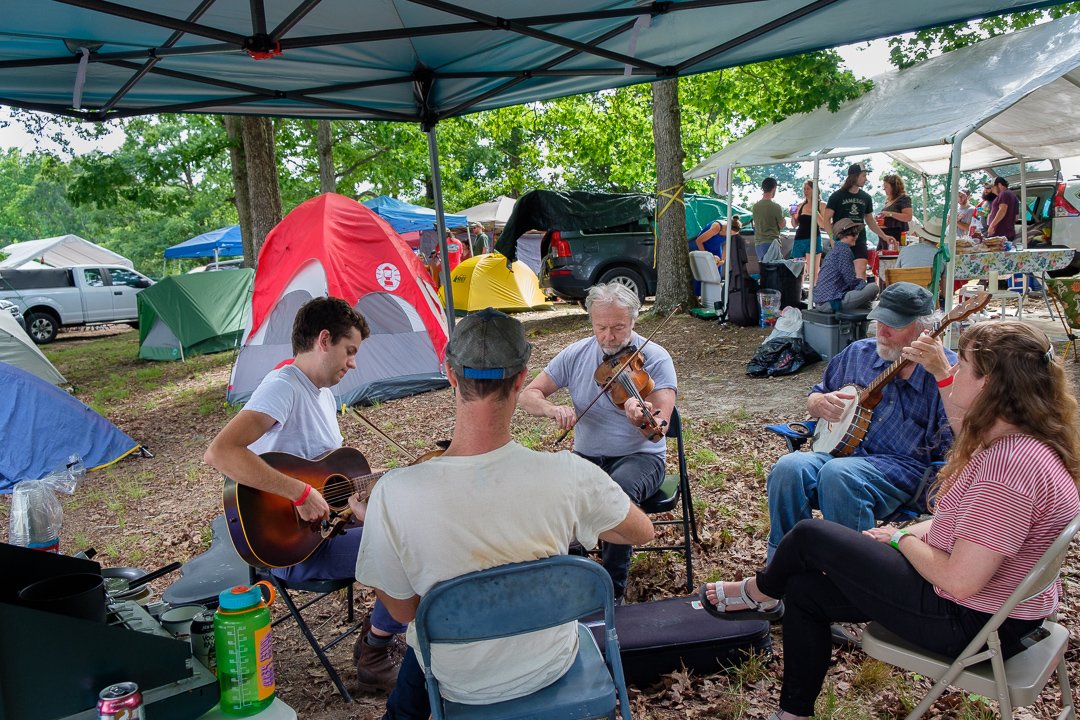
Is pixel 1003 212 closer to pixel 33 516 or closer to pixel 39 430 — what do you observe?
pixel 33 516

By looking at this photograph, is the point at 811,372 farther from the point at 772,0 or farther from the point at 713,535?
the point at 772,0

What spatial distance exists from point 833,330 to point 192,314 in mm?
9166

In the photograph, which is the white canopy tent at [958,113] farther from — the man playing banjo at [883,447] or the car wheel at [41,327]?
the car wheel at [41,327]

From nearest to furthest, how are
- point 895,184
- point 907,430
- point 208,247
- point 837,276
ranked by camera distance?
1. point 907,430
2. point 837,276
3. point 895,184
4. point 208,247

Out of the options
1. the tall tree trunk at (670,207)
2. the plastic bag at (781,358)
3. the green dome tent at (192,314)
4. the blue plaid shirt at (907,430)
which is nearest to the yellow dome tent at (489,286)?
the green dome tent at (192,314)

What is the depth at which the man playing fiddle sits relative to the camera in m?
3.12

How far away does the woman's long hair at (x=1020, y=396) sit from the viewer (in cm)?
191

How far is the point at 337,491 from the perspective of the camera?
289 cm

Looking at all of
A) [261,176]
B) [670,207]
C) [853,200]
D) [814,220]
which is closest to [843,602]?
[853,200]

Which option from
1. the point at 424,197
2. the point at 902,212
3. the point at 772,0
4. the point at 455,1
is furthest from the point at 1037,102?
the point at 424,197

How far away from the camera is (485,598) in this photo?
1571mm

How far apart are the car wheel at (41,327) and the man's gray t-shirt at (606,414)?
51.6ft

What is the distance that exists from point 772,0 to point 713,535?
252cm

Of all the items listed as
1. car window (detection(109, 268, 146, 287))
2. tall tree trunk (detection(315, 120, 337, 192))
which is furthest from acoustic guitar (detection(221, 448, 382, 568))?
car window (detection(109, 268, 146, 287))
